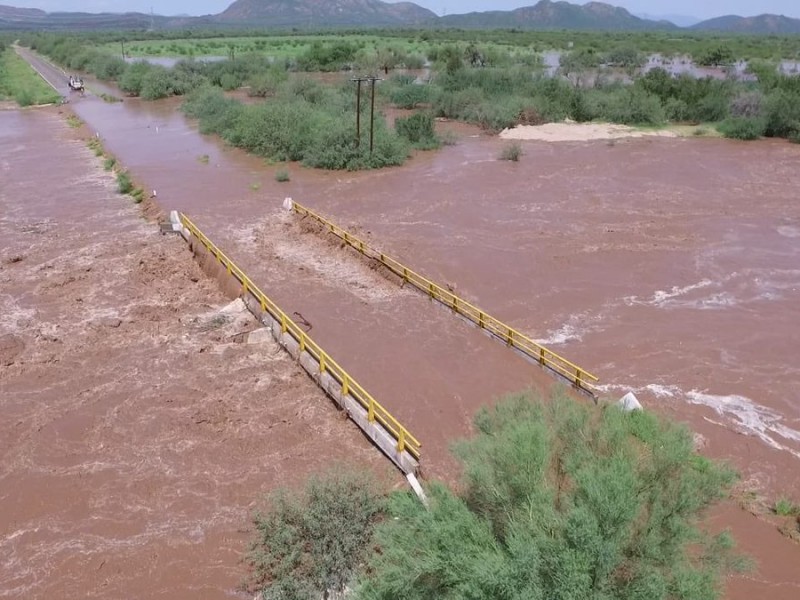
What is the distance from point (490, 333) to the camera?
15297 mm

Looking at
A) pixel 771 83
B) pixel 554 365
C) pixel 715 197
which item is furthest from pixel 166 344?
pixel 771 83

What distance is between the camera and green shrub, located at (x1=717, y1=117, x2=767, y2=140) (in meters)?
41.0

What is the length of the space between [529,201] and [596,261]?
7233mm

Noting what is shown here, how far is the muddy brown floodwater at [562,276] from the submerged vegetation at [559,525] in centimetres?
318

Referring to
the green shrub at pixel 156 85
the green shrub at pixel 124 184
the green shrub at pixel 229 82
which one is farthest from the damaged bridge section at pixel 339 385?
the green shrub at pixel 229 82

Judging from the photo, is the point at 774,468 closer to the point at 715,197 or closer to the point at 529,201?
the point at 529,201

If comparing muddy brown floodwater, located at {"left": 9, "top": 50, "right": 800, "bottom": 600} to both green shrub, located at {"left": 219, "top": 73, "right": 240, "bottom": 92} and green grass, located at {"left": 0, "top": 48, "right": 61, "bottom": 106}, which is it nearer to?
green grass, located at {"left": 0, "top": 48, "right": 61, "bottom": 106}

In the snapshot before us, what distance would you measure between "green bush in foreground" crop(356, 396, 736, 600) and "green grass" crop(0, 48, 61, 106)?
197ft

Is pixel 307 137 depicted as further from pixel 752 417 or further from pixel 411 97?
pixel 752 417

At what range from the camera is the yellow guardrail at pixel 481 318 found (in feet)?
43.4

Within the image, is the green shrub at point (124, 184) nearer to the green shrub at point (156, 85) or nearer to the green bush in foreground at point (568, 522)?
the green bush in foreground at point (568, 522)

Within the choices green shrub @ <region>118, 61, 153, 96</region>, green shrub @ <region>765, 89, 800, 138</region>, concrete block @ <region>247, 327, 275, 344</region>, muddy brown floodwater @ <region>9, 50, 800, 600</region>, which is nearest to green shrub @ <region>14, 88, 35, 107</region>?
green shrub @ <region>118, 61, 153, 96</region>

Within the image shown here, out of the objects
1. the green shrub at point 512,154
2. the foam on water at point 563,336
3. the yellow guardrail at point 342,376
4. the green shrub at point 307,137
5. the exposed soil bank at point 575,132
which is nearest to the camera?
the yellow guardrail at point 342,376

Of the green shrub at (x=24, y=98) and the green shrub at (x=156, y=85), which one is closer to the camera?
the green shrub at (x=24, y=98)
